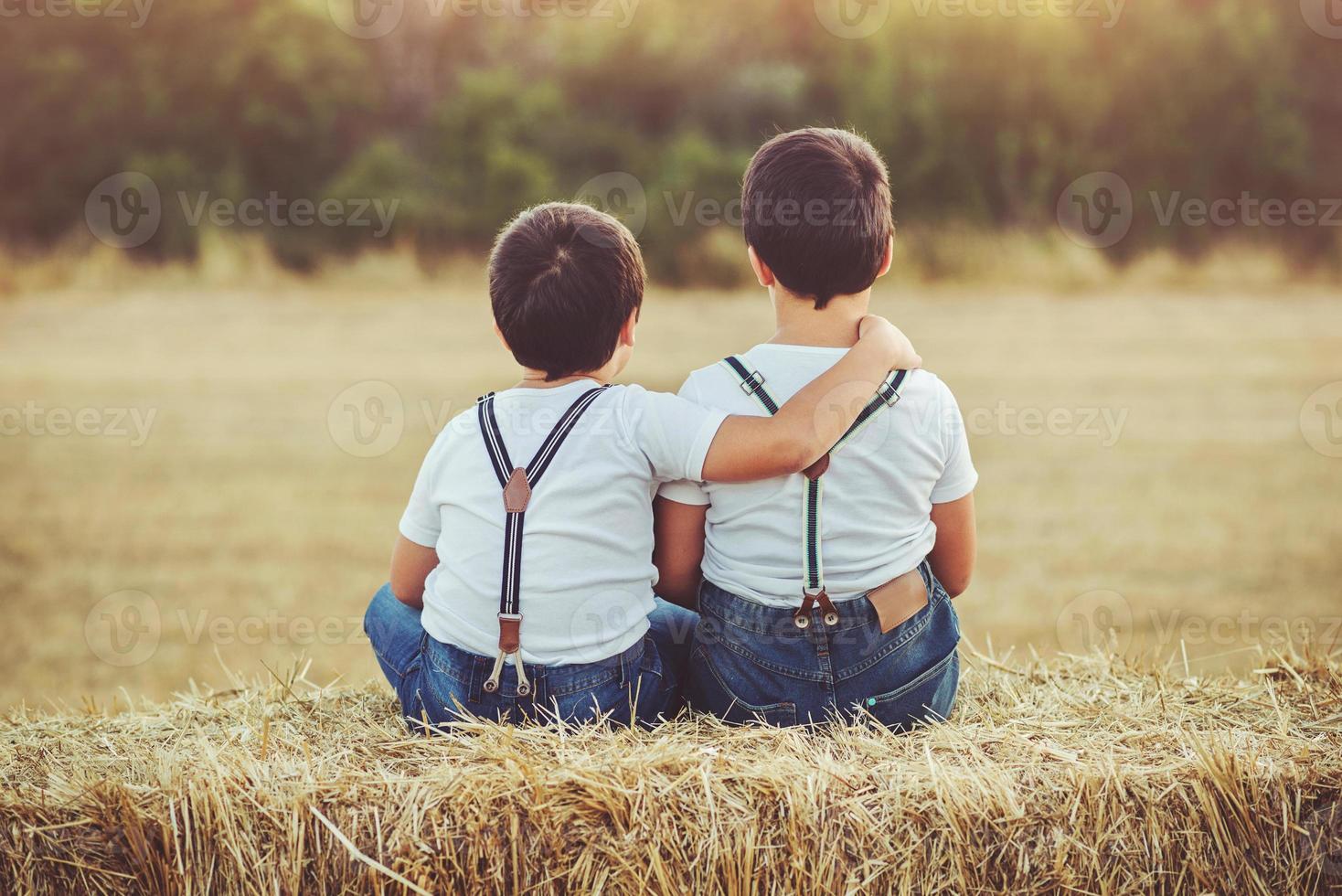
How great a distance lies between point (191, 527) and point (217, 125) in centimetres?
690

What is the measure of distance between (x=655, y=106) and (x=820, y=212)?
10.4 meters

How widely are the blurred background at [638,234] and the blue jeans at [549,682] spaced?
3307mm

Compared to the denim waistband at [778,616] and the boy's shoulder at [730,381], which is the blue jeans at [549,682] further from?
the boy's shoulder at [730,381]

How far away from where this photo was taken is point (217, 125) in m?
11.1

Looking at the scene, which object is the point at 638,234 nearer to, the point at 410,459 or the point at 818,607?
the point at 410,459

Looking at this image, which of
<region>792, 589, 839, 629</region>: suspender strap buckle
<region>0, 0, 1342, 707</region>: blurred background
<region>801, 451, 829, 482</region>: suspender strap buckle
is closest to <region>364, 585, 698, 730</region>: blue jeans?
<region>792, 589, 839, 629</region>: suspender strap buckle

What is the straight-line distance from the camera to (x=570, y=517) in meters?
1.63

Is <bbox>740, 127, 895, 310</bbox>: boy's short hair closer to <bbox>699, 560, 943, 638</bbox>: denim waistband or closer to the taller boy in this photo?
the taller boy

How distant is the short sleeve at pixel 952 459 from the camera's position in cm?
174

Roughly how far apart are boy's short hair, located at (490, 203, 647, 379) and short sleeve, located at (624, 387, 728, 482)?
121 mm

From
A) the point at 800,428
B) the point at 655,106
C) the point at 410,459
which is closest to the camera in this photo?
the point at 800,428

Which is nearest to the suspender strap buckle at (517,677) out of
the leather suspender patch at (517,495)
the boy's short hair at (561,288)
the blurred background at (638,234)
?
the leather suspender patch at (517,495)

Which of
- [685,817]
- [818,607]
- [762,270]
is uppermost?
[762,270]

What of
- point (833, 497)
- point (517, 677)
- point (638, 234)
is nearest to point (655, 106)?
point (638, 234)
